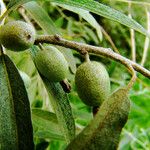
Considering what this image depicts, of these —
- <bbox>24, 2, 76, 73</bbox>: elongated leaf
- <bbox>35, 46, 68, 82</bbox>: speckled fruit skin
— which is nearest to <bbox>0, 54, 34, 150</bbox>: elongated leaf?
<bbox>35, 46, 68, 82</bbox>: speckled fruit skin

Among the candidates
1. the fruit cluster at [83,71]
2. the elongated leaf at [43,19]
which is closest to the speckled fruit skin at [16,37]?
the fruit cluster at [83,71]

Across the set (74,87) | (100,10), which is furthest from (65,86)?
(74,87)

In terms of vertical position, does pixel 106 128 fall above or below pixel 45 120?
above

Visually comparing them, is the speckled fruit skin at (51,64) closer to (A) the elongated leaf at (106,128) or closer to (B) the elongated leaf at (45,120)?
(A) the elongated leaf at (106,128)

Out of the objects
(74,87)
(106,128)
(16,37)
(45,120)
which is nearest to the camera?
(106,128)

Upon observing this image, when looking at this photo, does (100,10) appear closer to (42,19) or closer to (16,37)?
(16,37)
